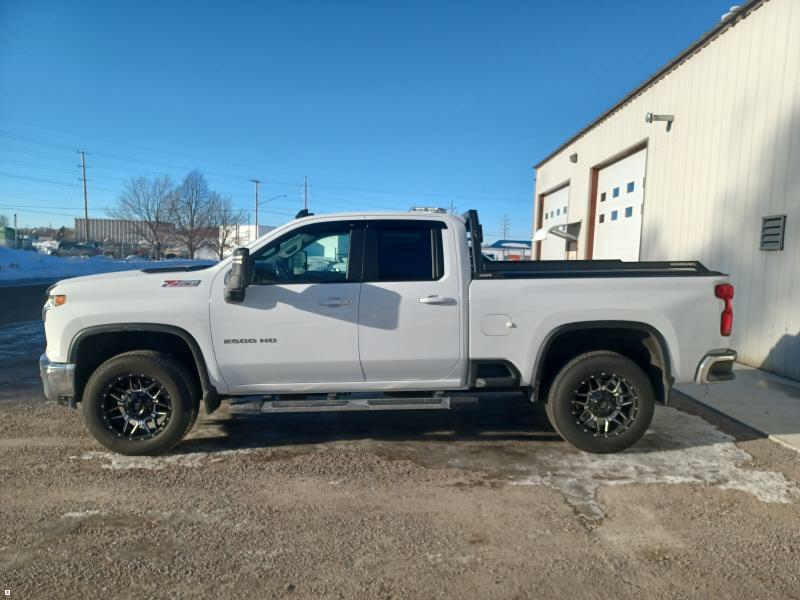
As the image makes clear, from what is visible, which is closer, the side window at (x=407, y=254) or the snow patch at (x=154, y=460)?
the snow patch at (x=154, y=460)

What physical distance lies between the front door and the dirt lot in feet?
2.40

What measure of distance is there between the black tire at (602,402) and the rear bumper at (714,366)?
0.44 metres

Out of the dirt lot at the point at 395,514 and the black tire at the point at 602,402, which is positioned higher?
the black tire at the point at 602,402

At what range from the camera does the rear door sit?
434cm

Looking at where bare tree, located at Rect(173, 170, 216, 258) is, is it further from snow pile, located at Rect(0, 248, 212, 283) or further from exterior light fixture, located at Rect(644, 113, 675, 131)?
exterior light fixture, located at Rect(644, 113, 675, 131)

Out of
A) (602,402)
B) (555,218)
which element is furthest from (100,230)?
(602,402)

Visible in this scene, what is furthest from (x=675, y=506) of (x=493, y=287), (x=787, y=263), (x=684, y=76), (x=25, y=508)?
(x=684, y=76)

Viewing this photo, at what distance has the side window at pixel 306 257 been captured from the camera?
4.36 metres

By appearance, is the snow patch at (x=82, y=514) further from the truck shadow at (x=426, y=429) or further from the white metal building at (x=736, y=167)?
the white metal building at (x=736, y=167)

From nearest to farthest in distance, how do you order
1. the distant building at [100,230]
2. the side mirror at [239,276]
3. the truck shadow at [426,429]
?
1. the side mirror at [239,276]
2. the truck shadow at [426,429]
3. the distant building at [100,230]

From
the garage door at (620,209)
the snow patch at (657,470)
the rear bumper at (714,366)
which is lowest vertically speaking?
the snow patch at (657,470)

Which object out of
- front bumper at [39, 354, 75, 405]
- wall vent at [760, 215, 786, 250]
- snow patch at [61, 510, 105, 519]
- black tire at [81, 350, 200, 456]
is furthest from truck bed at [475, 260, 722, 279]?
wall vent at [760, 215, 786, 250]

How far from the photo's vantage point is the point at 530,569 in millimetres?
2877

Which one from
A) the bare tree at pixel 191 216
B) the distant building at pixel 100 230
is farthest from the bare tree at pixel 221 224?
the distant building at pixel 100 230
